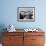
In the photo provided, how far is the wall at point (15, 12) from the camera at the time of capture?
426 centimetres

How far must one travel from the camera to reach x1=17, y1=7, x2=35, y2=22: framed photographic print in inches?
168

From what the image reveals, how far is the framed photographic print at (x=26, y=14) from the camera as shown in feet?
14.0

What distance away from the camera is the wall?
4.26 m

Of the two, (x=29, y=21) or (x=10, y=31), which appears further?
(x=29, y=21)

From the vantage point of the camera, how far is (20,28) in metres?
4.32

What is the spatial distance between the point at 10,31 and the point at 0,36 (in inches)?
22.6

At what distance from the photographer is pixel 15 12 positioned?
14.0 ft

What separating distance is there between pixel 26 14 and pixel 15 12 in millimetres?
365

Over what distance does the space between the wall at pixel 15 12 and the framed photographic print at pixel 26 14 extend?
0.10 metres

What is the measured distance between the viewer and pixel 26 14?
14.1 ft

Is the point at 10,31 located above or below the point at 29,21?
below

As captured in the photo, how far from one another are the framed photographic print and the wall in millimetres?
99

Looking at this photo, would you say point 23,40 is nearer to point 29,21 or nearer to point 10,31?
point 10,31

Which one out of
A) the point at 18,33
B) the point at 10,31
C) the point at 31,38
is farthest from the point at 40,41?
the point at 10,31
